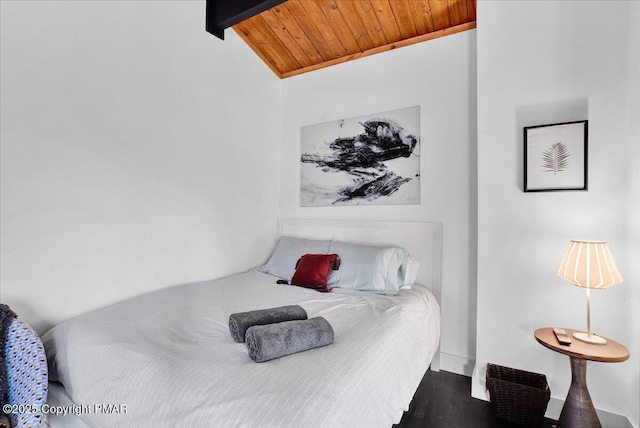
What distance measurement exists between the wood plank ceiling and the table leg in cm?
240

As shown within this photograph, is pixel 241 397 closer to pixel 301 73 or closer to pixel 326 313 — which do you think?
pixel 326 313

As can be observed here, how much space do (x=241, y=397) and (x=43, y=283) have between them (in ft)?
4.83

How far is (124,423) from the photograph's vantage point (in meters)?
0.99

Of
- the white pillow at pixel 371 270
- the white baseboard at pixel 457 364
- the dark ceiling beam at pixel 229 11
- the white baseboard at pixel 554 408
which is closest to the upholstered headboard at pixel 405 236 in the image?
the white baseboard at pixel 457 364

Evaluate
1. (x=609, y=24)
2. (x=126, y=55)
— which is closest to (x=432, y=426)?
(x=609, y=24)

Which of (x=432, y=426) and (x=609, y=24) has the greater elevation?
(x=609, y=24)

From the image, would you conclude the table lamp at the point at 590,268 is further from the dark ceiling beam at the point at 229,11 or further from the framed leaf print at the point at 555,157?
the dark ceiling beam at the point at 229,11

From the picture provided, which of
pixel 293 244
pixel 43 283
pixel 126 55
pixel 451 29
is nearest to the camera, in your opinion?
pixel 43 283

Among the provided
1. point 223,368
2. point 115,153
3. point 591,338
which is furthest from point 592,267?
point 115,153

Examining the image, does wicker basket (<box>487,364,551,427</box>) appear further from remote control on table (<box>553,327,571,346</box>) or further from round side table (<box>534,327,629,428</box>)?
remote control on table (<box>553,327,571,346</box>)

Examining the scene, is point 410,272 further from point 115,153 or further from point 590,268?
point 115,153

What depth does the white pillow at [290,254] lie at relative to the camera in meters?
2.61

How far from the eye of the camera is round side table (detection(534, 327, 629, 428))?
4.78ft

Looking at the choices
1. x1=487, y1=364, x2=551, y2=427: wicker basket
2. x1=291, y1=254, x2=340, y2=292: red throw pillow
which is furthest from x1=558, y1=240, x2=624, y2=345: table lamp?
x1=291, y1=254, x2=340, y2=292: red throw pillow
